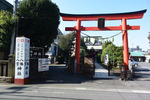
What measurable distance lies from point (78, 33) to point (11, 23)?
665 cm

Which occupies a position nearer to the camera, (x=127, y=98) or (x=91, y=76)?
(x=127, y=98)

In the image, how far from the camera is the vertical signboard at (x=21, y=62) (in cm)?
937

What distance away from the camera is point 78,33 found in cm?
1362

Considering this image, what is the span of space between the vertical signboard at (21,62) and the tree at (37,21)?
1.97 meters

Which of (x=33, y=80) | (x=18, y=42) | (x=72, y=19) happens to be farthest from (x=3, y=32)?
(x=72, y=19)

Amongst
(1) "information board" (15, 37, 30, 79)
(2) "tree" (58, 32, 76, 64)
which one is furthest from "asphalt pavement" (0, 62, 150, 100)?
(2) "tree" (58, 32, 76, 64)

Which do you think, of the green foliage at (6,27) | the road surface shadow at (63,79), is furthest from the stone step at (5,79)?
the green foliage at (6,27)

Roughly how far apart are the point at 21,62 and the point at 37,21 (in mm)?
4194

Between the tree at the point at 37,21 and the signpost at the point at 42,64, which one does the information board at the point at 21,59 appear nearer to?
the signpost at the point at 42,64

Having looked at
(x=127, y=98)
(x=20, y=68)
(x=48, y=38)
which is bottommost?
(x=127, y=98)

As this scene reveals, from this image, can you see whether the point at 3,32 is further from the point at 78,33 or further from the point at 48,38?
the point at 78,33

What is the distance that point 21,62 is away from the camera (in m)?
9.48

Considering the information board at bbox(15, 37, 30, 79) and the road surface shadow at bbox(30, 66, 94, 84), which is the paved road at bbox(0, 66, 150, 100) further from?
the road surface shadow at bbox(30, 66, 94, 84)

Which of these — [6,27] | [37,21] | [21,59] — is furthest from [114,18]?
[6,27]
